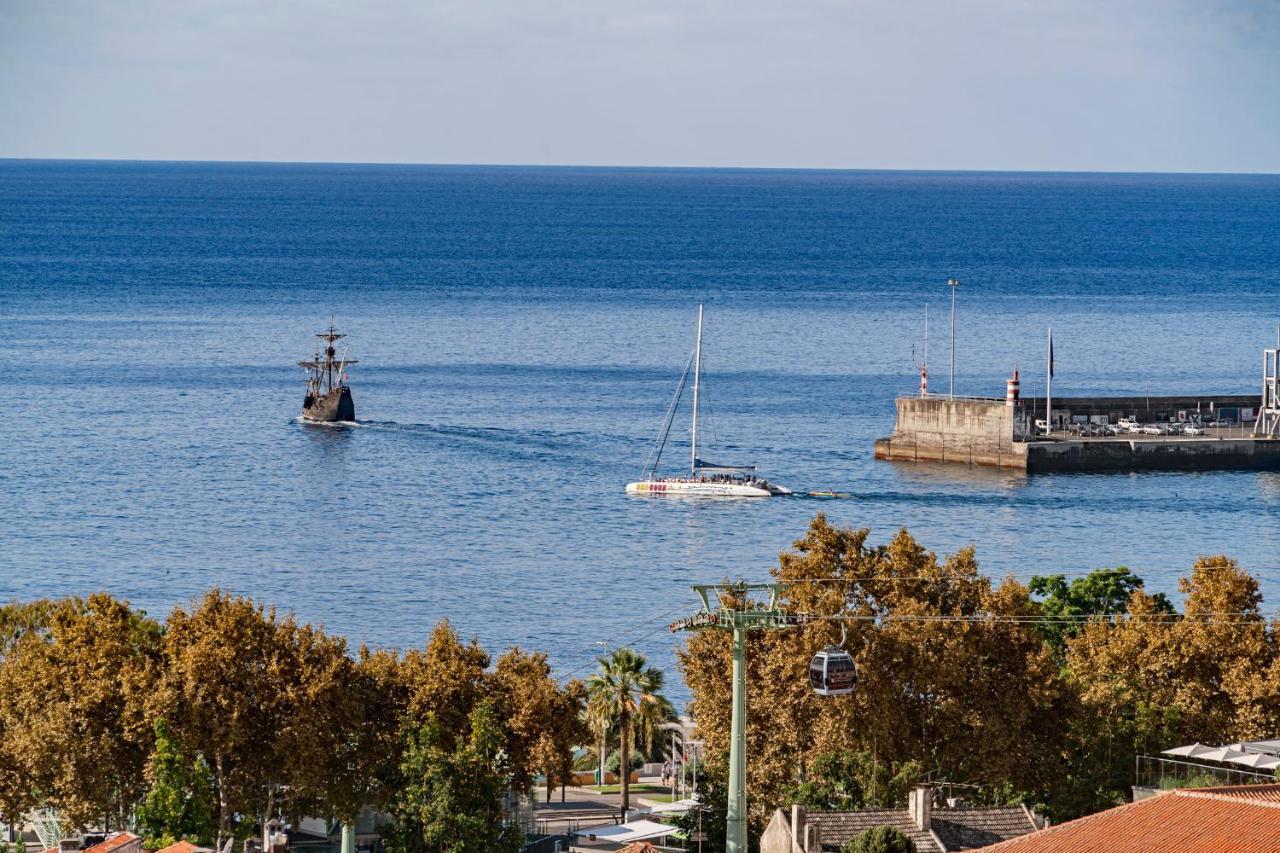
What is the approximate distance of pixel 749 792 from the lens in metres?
49.4

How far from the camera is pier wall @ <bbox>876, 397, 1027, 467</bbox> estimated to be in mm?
125688

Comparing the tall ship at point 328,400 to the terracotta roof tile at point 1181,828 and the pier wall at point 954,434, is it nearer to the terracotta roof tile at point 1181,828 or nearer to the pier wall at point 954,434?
the pier wall at point 954,434

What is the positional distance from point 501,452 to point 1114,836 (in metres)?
95.0

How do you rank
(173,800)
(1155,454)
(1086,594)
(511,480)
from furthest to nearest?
(1155,454) < (511,480) < (1086,594) < (173,800)

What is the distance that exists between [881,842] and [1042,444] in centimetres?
8470

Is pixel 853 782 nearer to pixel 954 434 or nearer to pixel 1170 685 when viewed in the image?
pixel 1170 685

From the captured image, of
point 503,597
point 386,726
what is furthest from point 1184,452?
point 386,726

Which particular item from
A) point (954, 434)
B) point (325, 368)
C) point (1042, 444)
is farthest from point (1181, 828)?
point (325, 368)

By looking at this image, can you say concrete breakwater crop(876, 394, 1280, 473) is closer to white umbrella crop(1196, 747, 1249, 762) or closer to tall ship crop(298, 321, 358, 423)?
tall ship crop(298, 321, 358, 423)

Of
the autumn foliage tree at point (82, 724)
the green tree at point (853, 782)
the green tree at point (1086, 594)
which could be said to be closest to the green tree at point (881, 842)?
the green tree at point (853, 782)

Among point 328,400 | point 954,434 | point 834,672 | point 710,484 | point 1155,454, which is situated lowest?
point 834,672

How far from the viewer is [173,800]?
45.7 meters

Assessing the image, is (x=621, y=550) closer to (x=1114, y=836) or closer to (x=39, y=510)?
(x=39, y=510)

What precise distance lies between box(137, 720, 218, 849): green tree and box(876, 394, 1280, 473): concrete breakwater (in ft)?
276
